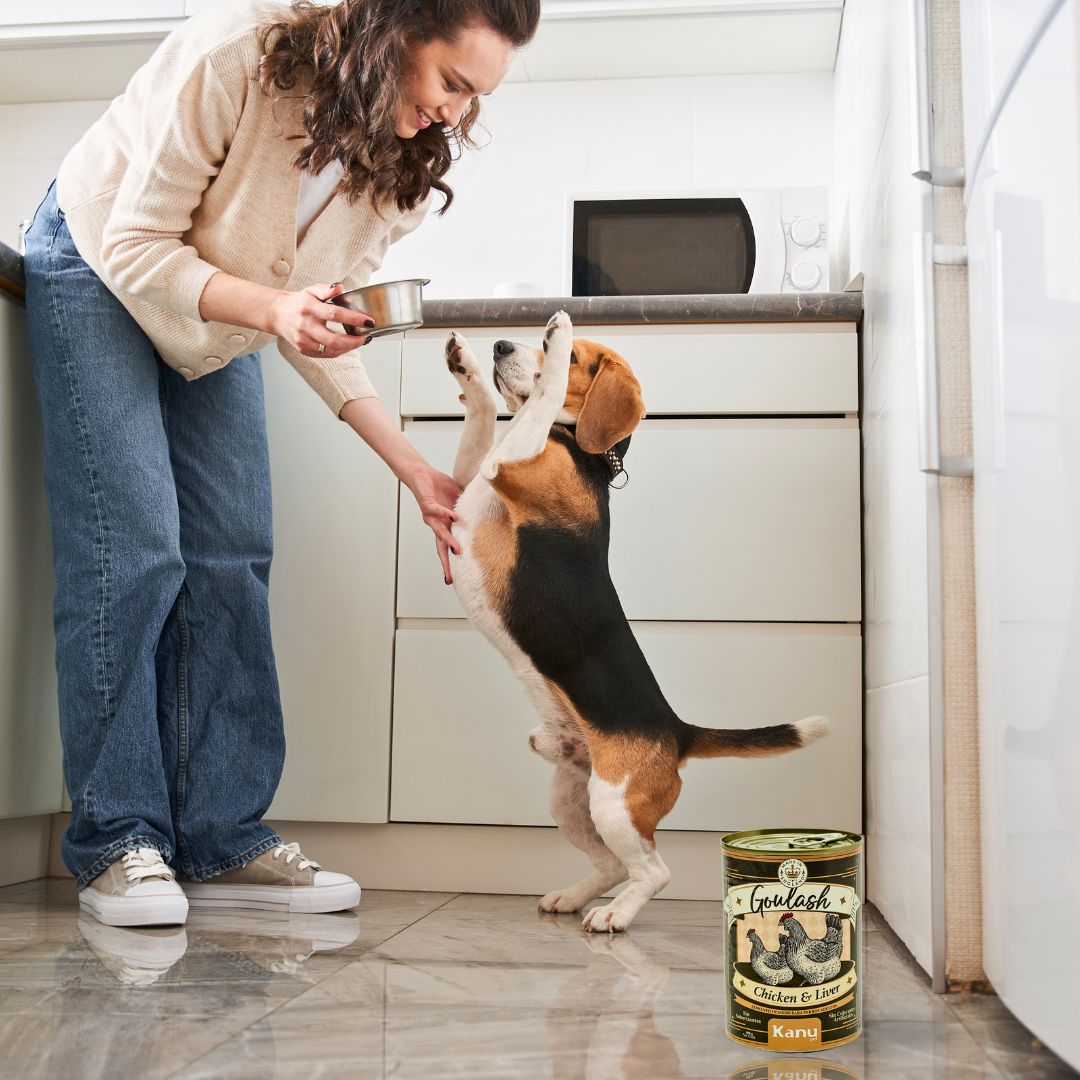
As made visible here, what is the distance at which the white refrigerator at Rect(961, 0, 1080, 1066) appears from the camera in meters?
0.74

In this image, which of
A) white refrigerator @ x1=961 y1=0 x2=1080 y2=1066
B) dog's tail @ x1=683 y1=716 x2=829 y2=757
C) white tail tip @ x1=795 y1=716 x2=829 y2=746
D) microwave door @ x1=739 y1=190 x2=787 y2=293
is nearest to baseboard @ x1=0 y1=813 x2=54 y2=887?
dog's tail @ x1=683 y1=716 x2=829 y2=757

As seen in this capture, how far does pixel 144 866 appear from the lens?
134 centimetres

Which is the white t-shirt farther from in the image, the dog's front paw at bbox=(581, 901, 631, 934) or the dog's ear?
the dog's front paw at bbox=(581, 901, 631, 934)

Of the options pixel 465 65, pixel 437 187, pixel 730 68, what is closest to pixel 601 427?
pixel 437 187

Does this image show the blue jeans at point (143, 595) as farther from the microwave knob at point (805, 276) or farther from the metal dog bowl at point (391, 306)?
the microwave knob at point (805, 276)

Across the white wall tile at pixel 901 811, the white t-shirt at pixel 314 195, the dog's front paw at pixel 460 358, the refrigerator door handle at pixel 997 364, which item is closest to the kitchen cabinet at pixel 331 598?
the dog's front paw at pixel 460 358

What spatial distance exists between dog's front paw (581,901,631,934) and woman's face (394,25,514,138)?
3.16 feet

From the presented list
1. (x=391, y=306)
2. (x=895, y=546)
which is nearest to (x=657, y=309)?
Result: (x=895, y=546)

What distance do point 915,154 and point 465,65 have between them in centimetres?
49

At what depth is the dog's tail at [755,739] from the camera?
1539mm

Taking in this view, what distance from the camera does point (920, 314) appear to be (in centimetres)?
110

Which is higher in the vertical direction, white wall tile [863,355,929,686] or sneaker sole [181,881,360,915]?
white wall tile [863,355,929,686]

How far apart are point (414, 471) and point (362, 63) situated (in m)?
0.55

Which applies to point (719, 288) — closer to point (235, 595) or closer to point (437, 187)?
point (437, 187)
